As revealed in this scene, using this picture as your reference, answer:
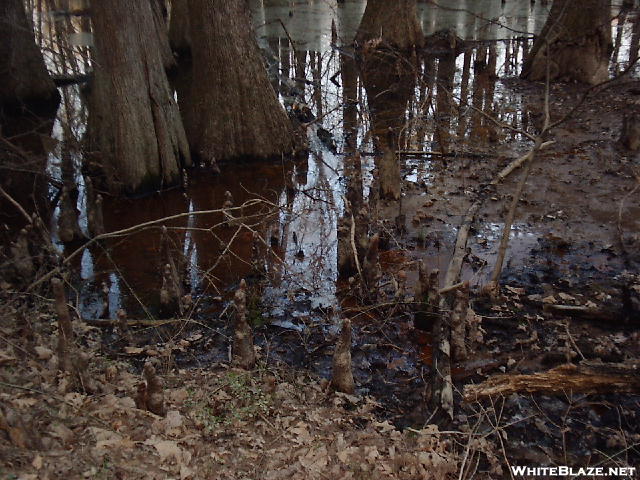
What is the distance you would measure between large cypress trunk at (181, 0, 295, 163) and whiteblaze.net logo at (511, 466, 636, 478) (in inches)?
259

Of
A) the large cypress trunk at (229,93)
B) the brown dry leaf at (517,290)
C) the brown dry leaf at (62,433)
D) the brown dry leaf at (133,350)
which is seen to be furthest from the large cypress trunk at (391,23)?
the brown dry leaf at (62,433)

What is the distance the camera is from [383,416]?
13.9 ft

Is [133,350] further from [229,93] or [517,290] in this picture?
[229,93]

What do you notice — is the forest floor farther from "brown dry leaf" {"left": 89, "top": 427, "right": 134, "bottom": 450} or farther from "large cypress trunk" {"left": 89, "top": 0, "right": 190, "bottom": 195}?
"large cypress trunk" {"left": 89, "top": 0, "right": 190, "bottom": 195}

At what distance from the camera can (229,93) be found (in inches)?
351

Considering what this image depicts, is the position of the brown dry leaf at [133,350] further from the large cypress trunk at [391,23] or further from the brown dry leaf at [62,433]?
the large cypress trunk at [391,23]

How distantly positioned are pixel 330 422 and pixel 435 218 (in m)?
3.82

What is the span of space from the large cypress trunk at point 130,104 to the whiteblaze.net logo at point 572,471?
617cm

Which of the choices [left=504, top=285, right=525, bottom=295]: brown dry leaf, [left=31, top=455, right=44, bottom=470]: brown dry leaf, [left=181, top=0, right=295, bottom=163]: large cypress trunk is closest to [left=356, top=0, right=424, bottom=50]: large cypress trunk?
[left=181, top=0, right=295, bottom=163]: large cypress trunk

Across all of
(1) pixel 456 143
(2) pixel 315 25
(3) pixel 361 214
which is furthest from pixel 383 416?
(2) pixel 315 25

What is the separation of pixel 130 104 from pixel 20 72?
6493 mm

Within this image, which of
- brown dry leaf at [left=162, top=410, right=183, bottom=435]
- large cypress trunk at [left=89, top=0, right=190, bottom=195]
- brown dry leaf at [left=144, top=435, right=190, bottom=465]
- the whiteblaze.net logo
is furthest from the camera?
large cypress trunk at [left=89, top=0, right=190, bottom=195]

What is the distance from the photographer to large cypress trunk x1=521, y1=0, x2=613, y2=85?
12.6 meters

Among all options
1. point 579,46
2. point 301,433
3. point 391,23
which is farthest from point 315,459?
point 391,23
